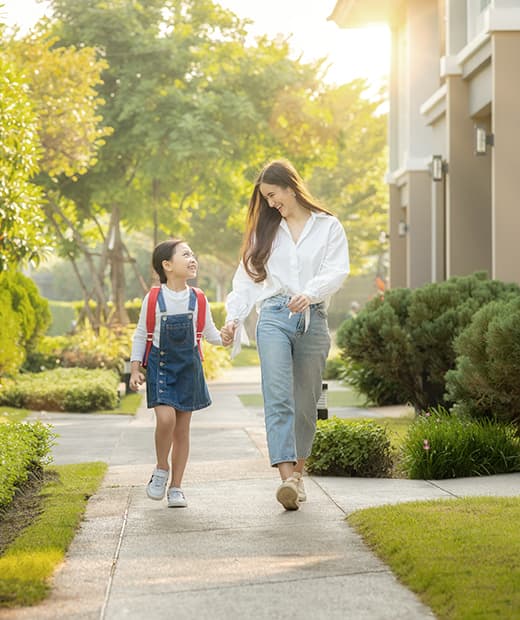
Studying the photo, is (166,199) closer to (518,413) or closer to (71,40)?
(71,40)

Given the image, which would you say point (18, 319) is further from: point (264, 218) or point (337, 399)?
point (264, 218)

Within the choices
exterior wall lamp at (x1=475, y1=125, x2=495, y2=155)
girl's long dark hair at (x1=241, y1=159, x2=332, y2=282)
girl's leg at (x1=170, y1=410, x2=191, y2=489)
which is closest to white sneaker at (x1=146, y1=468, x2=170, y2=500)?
girl's leg at (x1=170, y1=410, x2=191, y2=489)

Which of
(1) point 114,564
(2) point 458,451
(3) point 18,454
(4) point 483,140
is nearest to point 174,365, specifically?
(3) point 18,454

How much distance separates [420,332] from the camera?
1253 centimetres

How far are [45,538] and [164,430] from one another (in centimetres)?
134

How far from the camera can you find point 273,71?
26547 mm

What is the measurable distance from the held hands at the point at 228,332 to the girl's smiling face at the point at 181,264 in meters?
0.44

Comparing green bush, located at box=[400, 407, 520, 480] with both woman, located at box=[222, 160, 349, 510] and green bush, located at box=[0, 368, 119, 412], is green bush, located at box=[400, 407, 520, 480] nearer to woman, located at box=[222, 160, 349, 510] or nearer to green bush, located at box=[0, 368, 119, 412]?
woman, located at box=[222, 160, 349, 510]

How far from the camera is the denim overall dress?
23.5ft

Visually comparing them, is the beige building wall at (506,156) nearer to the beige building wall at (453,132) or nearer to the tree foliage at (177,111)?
the beige building wall at (453,132)

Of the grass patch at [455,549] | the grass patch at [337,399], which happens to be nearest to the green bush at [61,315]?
the grass patch at [337,399]

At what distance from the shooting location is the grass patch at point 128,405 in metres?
16.0

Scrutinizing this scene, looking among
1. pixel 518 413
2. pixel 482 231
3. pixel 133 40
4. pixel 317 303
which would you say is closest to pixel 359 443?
pixel 518 413

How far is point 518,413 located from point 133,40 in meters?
18.6
